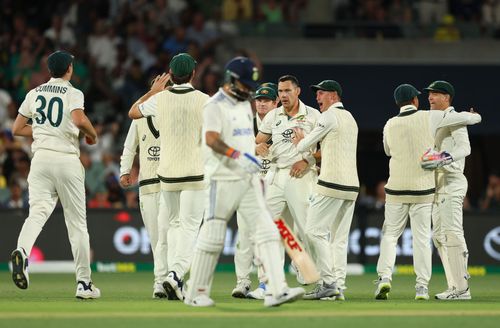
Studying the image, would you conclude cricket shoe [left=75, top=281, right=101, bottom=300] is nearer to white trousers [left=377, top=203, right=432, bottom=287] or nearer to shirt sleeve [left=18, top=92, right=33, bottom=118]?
shirt sleeve [left=18, top=92, right=33, bottom=118]

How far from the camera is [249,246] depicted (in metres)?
14.2

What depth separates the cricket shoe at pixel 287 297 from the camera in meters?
11.4

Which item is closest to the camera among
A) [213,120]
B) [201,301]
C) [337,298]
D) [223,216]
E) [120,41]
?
[213,120]

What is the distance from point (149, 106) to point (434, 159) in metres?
3.38

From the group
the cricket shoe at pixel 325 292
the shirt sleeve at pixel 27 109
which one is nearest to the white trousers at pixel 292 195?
the cricket shoe at pixel 325 292

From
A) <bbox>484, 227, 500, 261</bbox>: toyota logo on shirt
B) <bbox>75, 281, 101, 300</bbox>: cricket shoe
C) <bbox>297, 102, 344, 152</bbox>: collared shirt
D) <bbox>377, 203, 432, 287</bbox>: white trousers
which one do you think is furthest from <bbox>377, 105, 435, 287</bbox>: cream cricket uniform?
<bbox>484, 227, 500, 261</bbox>: toyota logo on shirt

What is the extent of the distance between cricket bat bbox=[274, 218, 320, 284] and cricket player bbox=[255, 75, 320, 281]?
1953 mm

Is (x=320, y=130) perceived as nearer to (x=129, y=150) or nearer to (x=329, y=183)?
(x=329, y=183)

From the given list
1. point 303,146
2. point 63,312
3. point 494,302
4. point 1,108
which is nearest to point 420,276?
point 494,302

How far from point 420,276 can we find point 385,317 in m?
2.97

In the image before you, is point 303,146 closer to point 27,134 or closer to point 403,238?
point 27,134

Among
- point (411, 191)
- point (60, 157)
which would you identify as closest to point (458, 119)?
point (411, 191)

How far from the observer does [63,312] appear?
1155 cm

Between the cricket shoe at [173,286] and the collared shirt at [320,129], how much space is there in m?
2.17
